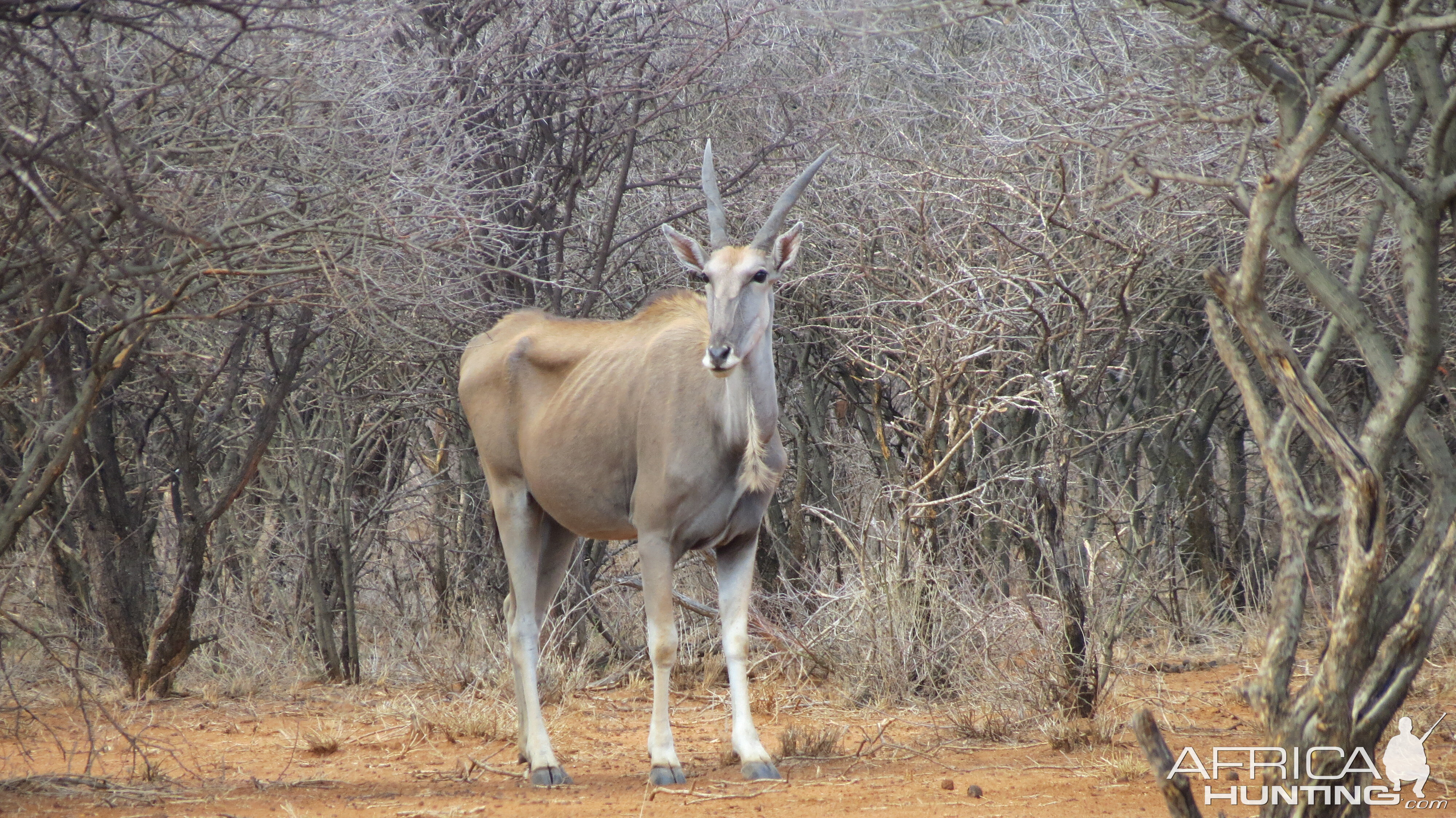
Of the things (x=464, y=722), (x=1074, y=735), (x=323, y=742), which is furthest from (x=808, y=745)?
(x=323, y=742)

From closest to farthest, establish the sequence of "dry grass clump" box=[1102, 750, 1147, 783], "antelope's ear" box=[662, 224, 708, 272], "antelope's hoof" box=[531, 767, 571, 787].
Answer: "dry grass clump" box=[1102, 750, 1147, 783] → "antelope's hoof" box=[531, 767, 571, 787] → "antelope's ear" box=[662, 224, 708, 272]

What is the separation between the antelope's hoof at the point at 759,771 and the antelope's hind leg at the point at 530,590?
81 cm

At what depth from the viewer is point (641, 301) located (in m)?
8.80

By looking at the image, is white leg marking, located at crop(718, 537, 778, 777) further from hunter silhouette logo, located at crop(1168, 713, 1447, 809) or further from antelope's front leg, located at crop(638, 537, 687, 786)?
hunter silhouette logo, located at crop(1168, 713, 1447, 809)

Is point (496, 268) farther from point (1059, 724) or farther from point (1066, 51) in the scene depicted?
point (1066, 51)

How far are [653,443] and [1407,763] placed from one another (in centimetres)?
334

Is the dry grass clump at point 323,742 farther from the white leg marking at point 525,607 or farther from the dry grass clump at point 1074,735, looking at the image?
the dry grass clump at point 1074,735

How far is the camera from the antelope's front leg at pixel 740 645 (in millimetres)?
5824

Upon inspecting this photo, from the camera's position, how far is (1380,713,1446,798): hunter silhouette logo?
5027mm

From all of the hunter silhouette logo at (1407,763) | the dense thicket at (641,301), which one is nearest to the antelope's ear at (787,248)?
the dense thicket at (641,301)

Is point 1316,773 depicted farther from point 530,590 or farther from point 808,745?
point 530,590

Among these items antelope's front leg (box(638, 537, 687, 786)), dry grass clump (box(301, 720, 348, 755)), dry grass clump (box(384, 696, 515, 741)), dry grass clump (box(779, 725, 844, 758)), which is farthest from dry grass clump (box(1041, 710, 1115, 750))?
dry grass clump (box(301, 720, 348, 755))

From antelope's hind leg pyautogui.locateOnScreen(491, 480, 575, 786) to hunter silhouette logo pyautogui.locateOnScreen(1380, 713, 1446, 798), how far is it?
333 cm

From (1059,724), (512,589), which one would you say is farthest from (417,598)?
(1059,724)
